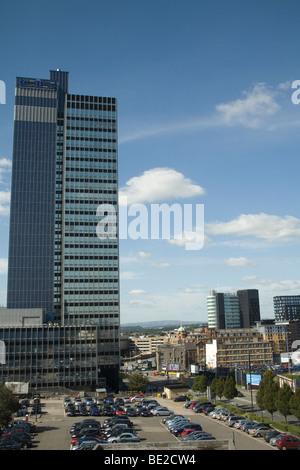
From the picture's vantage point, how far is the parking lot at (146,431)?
1720 inches

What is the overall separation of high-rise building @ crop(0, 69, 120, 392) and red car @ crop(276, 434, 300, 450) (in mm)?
90117

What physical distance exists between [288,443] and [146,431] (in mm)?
17110

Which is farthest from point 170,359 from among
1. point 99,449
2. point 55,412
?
point 99,449

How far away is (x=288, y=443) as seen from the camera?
4147cm

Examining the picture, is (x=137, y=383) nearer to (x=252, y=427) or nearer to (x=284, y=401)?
(x=284, y=401)

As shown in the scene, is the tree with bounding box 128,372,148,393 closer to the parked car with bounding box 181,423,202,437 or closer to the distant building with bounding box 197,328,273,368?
the parked car with bounding box 181,423,202,437

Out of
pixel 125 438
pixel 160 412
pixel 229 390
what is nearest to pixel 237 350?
pixel 229 390

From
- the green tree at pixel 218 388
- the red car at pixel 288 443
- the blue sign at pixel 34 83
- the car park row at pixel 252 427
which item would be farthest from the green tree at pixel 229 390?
the blue sign at pixel 34 83

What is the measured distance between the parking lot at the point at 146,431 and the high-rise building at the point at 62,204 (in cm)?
6390

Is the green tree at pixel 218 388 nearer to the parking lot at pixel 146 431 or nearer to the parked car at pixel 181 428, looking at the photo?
the parking lot at pixel 146 431

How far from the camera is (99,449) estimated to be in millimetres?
26719

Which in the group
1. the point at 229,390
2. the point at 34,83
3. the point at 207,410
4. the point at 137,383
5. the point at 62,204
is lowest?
the point at 137,383
